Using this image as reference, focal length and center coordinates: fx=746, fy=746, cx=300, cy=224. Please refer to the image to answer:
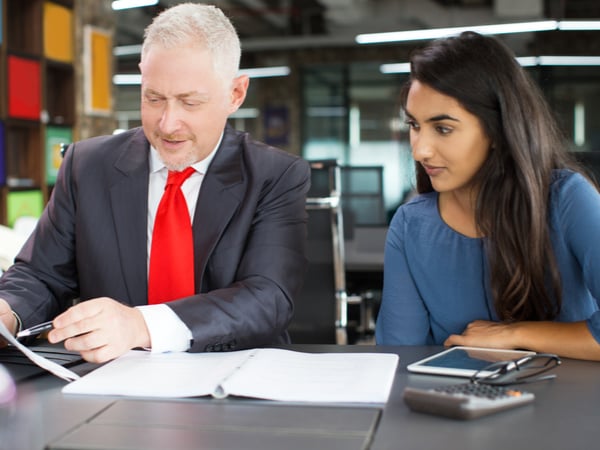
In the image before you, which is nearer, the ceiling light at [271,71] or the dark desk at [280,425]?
the dark desk at [280,425]

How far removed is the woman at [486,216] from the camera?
4.99ft

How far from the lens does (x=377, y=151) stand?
11.8 meters

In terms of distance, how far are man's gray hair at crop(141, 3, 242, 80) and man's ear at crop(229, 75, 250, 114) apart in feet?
0.17

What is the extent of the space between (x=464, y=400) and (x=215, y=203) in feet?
2.94

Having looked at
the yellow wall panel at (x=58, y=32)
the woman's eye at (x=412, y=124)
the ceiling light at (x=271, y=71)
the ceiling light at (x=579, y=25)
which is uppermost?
the ceiling light at (x=579, y=25)

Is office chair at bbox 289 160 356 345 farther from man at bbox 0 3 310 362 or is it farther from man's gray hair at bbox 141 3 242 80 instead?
man's gray hair at bbox 141 3 242 80

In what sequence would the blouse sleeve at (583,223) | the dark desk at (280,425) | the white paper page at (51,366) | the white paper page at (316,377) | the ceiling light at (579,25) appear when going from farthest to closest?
the ceiling light at (579,25), the blouse sleeve at (583,223), the white paper page at (51,366), the white paper page at (316,377), the dark desk at (280,425)

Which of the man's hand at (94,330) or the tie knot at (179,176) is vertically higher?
the tie knot at (179,176)

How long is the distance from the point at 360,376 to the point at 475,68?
0.80 metres

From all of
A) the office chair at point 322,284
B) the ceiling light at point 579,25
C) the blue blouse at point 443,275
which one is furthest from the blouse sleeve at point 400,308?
the ceiling light at point 579,25

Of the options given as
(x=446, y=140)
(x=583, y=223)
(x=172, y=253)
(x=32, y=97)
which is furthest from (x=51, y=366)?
(x=32, y=97)

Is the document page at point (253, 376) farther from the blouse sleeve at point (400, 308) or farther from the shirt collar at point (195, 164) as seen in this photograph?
the shirt collar at point (195, 164)

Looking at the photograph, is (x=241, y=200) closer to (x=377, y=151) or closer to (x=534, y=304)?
(x=534, y=304)

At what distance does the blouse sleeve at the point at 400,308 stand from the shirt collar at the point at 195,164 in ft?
1.53
